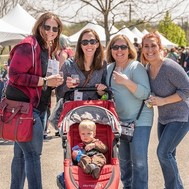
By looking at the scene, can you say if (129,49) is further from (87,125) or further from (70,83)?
(87,125)

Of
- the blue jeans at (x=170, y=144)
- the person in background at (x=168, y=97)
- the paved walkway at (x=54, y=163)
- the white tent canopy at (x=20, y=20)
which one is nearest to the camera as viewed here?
the person in background at (x=168, y=97)

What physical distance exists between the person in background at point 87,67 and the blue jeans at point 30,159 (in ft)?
1.27

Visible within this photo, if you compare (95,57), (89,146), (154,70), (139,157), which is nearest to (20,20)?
(95,57)

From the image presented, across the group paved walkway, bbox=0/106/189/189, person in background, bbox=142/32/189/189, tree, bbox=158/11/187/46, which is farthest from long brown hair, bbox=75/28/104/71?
tree, bbox=158/11/187/46

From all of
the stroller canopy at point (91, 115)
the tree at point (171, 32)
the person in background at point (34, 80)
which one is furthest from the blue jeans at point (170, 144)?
the tree at point (171, 32)

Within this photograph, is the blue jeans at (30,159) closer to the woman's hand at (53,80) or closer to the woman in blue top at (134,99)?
the woman's hand at (53,80)

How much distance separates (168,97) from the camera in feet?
12.9

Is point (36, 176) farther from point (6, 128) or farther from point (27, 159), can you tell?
point (6, 128)

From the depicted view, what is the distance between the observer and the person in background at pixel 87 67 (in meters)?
4.02

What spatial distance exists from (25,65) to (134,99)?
1.20 m

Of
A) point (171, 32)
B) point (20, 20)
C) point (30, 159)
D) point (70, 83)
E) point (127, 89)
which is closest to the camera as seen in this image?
point (30, 159)

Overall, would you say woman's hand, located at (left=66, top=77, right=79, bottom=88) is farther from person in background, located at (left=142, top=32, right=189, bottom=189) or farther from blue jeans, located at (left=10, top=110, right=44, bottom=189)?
person in background, located at (left=142, top=32, right=189, bottom=189)

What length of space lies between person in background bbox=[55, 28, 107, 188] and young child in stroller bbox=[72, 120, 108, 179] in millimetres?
455

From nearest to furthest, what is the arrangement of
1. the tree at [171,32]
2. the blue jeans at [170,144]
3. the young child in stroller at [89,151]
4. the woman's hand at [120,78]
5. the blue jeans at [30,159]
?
1. the young child in stroller at [89,151]
2. the blue jeans at [30,159]
3. the woman's hand at [120,78]
4. the blue jeans at [170,144]
5. the tree at [171,32]
